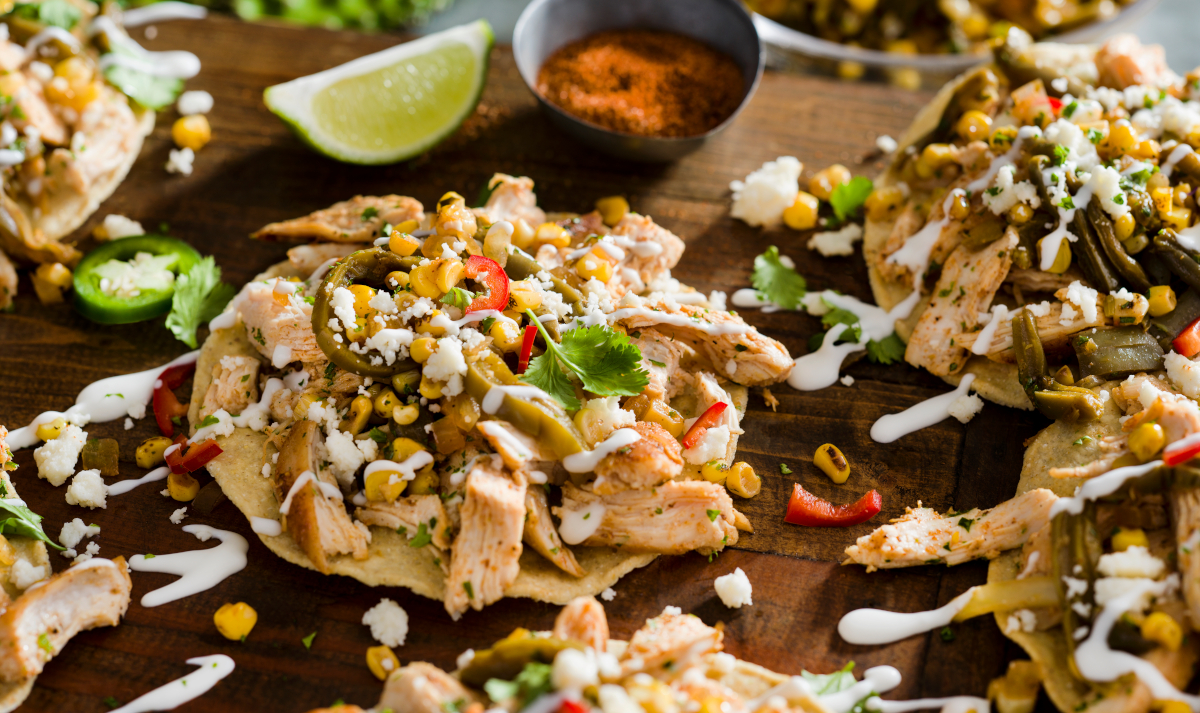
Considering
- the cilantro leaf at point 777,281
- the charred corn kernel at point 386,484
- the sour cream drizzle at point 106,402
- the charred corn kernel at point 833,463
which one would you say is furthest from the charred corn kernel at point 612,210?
the sour cream drizzle at point 106,402

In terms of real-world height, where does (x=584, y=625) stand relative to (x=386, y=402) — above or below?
below

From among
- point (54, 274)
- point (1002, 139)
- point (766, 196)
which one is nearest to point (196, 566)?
point (54, 274)

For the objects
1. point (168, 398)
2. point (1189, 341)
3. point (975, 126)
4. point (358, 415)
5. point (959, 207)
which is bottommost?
point (168, 398)

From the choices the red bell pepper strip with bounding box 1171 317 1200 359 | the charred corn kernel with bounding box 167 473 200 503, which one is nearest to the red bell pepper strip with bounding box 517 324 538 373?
the charred corn kernel with bounding box 167 473 200 503

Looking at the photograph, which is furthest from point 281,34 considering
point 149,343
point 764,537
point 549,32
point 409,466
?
point 764,537

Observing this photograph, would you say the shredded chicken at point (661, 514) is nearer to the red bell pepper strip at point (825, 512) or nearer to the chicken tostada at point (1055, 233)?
the red bell pepper strip at point (825, 512)

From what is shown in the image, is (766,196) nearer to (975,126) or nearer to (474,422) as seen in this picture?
(975,126)

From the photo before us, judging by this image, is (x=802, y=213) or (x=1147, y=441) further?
(x=802, y=213)

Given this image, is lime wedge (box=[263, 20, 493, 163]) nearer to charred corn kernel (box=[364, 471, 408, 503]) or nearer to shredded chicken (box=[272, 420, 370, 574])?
shredded chicken (box=[272, 420, 370, 574])
